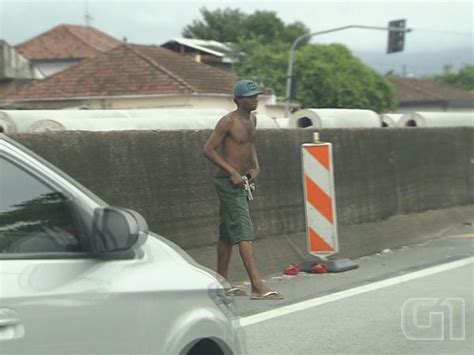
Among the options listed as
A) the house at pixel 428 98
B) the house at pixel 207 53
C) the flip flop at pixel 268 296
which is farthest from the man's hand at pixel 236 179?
the house at pixel 428 98

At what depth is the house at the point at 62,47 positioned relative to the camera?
64775 mm

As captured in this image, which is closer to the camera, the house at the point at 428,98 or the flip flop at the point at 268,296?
the flip flop at the point at 268,296

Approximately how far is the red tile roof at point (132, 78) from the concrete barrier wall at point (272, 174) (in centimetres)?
2145

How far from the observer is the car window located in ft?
9.81

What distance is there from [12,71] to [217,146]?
1169 inches

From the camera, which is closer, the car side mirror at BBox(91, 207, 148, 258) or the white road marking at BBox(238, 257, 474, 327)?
the car side mirror at BBox(91, 207, 148, 258)

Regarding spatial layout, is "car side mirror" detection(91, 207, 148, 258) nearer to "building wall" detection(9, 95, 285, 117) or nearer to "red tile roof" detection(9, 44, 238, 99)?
"building wall" detection(9, 95, 285, 117)

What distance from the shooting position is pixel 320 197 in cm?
864

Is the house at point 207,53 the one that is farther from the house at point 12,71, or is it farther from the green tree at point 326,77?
the house at point 12,71

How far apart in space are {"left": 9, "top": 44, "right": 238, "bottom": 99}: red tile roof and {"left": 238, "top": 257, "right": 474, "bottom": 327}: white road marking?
24399 mm

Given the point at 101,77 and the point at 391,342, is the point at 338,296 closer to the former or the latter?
the point at 391,342

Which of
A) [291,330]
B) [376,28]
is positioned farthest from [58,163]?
[376,28]

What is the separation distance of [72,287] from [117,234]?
0.87ft

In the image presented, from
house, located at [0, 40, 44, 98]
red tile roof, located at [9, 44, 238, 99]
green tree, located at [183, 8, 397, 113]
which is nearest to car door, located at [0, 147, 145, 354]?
house, located at [0, 40, 44, 98]
